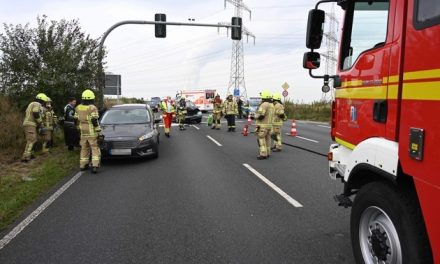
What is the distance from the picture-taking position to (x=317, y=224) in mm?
5539

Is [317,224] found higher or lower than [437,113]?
lower

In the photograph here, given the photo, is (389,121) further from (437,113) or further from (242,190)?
(242,190)

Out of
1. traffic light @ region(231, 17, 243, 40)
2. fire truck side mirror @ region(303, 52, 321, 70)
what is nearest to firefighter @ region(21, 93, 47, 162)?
fire truck side mirror @ region(303, 52, 321, 70)

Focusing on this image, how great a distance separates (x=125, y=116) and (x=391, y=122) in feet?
34.0

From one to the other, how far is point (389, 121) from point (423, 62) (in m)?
0.66

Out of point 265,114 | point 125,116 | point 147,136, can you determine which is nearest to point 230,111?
point 125,116

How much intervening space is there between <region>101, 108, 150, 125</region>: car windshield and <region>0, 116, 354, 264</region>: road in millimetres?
2664

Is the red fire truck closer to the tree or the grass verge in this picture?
the grass verge

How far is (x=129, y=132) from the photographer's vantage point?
11.5m

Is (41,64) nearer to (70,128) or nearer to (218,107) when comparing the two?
(70,128)

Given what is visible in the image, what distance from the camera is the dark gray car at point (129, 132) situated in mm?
10961

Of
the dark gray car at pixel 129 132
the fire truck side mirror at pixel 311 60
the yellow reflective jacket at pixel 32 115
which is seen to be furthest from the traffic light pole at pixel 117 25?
the fire truck side mirror at pixel 311 60

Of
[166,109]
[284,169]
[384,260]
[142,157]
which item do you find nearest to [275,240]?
[384,260]

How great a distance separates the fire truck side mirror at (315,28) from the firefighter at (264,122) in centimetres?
728
